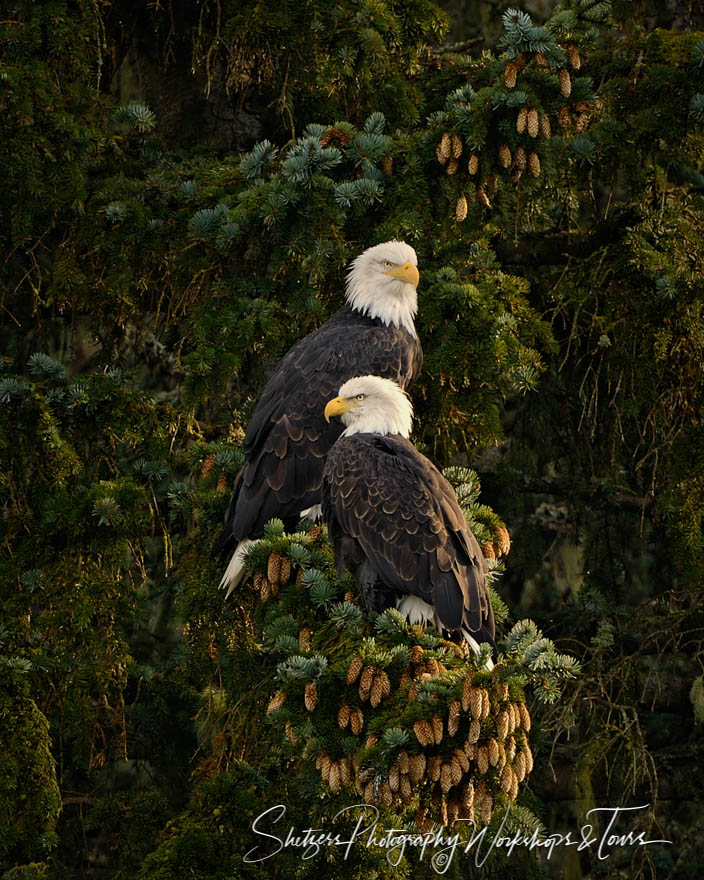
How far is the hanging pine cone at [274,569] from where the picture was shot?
4051mm

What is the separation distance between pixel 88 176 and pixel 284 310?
1.08 m

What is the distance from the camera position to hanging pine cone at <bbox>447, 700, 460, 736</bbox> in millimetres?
3076

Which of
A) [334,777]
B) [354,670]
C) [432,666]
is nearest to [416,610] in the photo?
[432,666]

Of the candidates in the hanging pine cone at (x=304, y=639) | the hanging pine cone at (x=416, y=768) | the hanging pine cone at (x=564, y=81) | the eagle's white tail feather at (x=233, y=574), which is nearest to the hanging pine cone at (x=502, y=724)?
the hanging pine cone at (x=416, y=768)

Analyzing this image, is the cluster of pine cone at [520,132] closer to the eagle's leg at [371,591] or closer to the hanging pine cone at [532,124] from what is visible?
the hanging pine cone at [532,124]

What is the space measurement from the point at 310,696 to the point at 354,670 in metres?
0.14

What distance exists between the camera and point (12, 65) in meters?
4.73

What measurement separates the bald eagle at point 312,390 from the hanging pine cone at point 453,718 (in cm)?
194

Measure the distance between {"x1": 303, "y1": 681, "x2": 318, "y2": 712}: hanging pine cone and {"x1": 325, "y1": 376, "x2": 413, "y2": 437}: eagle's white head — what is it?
1.50m

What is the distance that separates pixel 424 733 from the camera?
10.2 ft

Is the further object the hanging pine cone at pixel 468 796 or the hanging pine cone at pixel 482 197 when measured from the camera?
the hanging pine cone at pixel 482 197

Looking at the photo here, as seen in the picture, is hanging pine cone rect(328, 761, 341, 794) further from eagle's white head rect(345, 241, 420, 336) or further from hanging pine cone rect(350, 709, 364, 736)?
eagle's white head rect(345, 241, 420, 336)

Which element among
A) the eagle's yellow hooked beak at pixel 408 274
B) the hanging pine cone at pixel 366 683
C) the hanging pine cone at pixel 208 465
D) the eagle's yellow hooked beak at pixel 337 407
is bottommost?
the hanging pine cone at pixel 208 465

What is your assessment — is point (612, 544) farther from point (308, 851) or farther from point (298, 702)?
point (298, 702)
